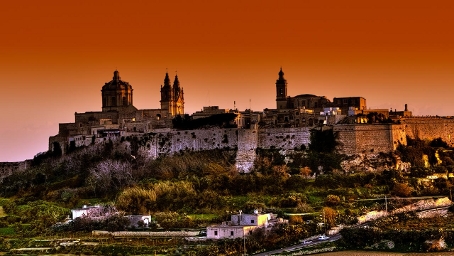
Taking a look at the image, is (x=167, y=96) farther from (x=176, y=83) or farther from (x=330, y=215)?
(x=330, y=215)

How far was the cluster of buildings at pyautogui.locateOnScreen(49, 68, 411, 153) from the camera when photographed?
74.9 metres

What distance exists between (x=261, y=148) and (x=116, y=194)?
11.6 meters

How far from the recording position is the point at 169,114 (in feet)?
278

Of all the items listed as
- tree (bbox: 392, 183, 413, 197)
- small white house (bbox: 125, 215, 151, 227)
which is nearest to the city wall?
tree (bbox: 392, 183, 413, 197)

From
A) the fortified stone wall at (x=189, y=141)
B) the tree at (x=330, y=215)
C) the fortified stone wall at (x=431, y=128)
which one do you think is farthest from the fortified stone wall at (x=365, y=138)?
the tree at (x=330, y=215)

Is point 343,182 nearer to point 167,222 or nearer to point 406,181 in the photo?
point 406,181

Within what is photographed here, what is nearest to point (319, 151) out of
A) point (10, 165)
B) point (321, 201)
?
point (321, 201)

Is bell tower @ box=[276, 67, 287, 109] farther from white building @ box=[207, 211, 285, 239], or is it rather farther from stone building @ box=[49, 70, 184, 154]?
white building @ box=[207, 211, 285, 239]

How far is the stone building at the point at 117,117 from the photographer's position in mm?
79062

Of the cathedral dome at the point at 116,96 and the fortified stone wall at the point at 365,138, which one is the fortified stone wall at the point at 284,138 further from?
the cathedral dome at the point at 116,96

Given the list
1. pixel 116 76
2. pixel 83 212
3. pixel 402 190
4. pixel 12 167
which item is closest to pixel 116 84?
pixel 116 76

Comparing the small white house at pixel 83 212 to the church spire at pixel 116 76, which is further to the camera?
the church spire at pixel 116 76

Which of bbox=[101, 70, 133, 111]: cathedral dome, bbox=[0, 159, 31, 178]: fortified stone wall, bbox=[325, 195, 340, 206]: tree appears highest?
bbox=[101, 70, 133, 111]: cathedral dome

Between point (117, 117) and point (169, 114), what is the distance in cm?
484
